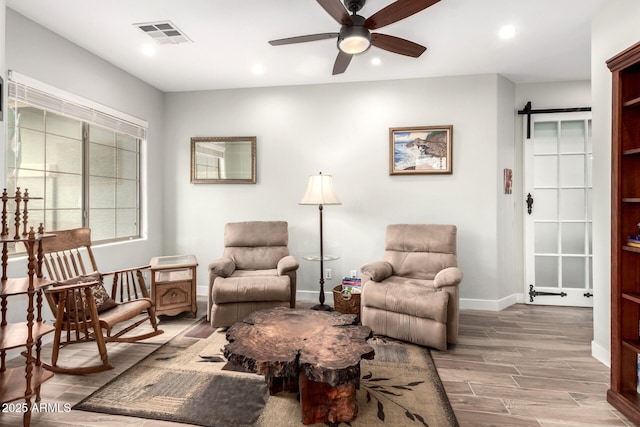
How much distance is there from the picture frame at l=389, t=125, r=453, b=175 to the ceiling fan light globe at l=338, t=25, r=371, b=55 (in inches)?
71.9

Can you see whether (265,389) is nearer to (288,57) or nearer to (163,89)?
(288,57)

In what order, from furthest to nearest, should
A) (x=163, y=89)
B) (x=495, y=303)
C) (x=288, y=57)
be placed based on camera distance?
(x=163, y=89) < (x=495, y=303) < (x=288, y=57)

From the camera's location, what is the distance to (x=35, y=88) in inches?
113

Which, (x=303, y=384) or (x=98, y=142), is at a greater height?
(x=98, y=142)

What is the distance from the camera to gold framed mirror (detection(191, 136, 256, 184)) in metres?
4.36

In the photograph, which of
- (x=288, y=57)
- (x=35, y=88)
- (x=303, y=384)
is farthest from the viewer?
(x=288, y=57)

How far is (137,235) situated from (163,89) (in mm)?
1875

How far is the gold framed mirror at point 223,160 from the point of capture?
4.36 m

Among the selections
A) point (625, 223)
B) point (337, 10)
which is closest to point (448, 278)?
point (625, 223)

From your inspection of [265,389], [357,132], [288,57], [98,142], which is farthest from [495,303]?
[98,142]

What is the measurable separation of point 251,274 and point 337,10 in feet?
8.07

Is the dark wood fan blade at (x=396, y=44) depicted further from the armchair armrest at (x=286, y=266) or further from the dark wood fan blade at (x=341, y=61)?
the armchair armrest at (x=286, y=266)

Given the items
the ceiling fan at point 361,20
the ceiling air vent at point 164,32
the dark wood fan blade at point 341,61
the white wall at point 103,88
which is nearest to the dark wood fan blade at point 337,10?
the ceiling fan at point 361,20

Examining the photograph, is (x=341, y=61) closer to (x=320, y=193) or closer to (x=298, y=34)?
(x=298, y=34)
